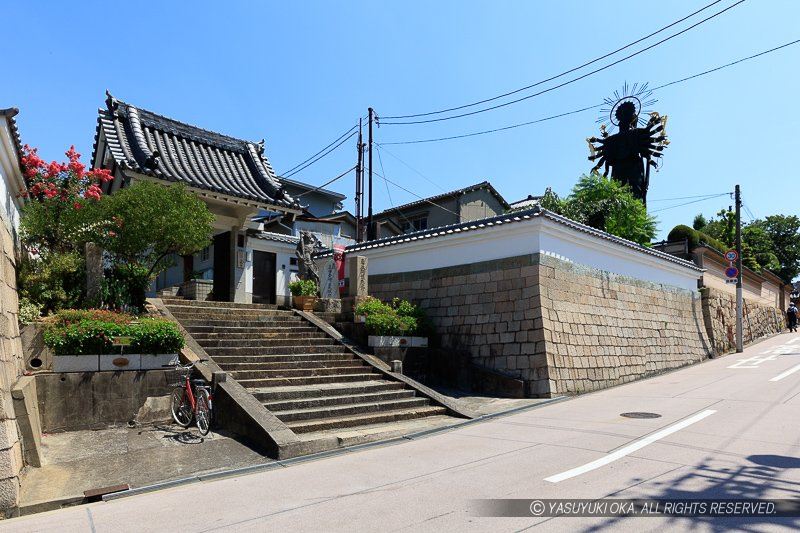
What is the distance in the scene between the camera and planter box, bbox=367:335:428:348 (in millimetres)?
12086

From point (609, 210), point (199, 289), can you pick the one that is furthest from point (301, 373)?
point (609, 210)

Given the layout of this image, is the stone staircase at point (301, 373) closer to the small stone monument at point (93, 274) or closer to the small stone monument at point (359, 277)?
the small stone monument at point (359, 277)

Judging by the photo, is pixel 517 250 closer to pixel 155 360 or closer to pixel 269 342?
pixel 269 342

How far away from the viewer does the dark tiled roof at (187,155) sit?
13.8 m

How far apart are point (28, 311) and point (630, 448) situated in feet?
33.0

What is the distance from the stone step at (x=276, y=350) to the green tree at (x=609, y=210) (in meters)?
16.6

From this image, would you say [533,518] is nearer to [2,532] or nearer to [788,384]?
[2,532]

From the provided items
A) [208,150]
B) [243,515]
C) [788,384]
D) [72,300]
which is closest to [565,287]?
[788,384]

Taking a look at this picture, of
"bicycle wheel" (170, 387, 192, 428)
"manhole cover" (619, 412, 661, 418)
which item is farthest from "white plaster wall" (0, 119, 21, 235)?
"manhole cover" (619, 412, 661, 418)

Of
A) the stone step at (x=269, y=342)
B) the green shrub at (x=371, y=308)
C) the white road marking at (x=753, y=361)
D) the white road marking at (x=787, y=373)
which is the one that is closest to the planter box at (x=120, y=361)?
the stone step at (x=269, y=342)

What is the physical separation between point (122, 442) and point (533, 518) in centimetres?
586

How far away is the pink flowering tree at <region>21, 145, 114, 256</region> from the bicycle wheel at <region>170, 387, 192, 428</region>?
179 inches

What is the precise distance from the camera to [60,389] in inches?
291

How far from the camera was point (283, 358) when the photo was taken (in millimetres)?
10648
